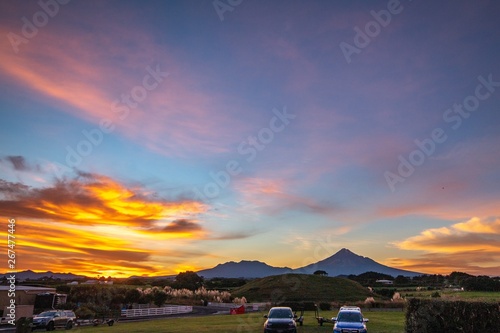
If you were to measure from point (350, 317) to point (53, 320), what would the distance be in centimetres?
2896

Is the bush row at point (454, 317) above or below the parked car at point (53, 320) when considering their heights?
above

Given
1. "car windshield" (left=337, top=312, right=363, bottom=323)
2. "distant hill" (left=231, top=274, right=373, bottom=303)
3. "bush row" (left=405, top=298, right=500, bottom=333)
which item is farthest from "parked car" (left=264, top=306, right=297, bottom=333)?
"distant hill" (left=231, top=274, right=373, bottom=303)

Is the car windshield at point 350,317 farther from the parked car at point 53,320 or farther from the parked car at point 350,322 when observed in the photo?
the parked car at point 53,320

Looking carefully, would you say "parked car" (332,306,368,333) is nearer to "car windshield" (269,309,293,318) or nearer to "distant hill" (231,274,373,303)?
"car windshield" (269,309,293,318)

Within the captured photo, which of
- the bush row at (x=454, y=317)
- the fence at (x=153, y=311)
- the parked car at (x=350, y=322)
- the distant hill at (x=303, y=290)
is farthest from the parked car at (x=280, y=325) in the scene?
the distant hill at (x=303, y=290)

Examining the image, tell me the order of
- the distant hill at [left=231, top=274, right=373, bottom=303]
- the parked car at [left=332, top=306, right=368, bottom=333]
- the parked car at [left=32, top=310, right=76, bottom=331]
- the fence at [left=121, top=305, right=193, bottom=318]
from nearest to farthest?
1. the parked car at [left=332, top=306, right=368, bottom=333]
2. the parked car at [left=32, top=310, right=76, bottom=331]
3. the fence at [left=121, top=305, right=193, bottom=318]
4. the distant hill at [left=231, top=274, right=373, bottom=303]

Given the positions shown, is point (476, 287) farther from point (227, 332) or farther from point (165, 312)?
point (227, 332)

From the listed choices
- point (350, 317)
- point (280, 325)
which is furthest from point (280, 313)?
point (350, 317)

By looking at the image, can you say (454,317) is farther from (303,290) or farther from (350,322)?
(303,290)

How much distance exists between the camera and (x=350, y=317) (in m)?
26.1

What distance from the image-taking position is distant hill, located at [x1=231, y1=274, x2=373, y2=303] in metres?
103

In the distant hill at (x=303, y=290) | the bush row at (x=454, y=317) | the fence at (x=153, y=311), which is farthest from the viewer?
the distant hill at (x=303, y=290)

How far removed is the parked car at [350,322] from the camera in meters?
24.4

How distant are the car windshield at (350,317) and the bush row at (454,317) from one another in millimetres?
3793
